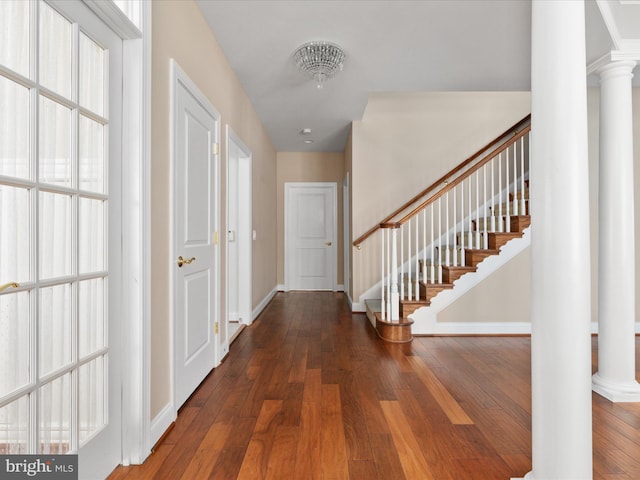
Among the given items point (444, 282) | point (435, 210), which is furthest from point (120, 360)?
point (435, 210)

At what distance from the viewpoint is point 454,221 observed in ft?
13.3

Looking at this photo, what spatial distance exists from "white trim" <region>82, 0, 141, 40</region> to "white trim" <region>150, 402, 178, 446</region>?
6.02ft

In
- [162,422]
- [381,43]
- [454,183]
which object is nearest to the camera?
[162,422]

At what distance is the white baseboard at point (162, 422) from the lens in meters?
1.73

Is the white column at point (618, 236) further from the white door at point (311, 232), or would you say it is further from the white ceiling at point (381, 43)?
the white door at point (311, 232)

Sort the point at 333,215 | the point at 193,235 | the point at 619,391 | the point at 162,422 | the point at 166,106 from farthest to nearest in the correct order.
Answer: the point at 333,215
the point at 193,235
the point at 619,391
the point at 166,106
the point at 162,422

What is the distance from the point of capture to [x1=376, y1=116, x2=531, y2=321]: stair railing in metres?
3.76

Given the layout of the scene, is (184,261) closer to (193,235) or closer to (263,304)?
(193,235)

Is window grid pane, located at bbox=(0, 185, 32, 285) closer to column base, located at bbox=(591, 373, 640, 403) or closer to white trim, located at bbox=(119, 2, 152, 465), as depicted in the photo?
white trim, located at bbox=(119, 2, 152, 465)

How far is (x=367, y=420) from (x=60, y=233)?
1743 mm

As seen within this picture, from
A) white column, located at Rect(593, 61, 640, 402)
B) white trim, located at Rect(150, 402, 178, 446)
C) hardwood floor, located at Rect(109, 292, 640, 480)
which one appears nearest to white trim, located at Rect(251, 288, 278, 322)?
hardwood floor, located at Rect(109, 292, 640, 480)

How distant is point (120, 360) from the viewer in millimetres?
1611

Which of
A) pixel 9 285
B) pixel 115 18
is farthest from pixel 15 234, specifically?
pixel 115 18

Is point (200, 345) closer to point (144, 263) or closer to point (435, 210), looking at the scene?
point (144, 263)
